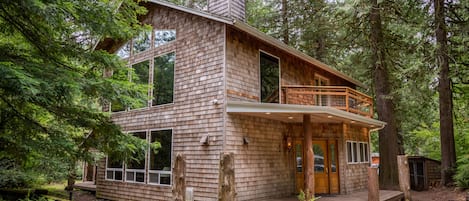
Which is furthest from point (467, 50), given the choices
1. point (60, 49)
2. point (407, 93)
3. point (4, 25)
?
point (4, 25)

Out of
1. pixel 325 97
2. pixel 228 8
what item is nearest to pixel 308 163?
pixel 325 97

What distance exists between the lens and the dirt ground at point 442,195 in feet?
36.1

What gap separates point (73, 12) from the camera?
549cm

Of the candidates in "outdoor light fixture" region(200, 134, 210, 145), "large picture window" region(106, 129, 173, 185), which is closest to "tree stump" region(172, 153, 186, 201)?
"outdoor light fixture" region(200, 134, 210, 145)

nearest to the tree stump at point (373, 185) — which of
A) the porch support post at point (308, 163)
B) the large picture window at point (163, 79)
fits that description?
the porch support post at point (308, 163)

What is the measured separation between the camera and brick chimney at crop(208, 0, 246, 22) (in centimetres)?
1041

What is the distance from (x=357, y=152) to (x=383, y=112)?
88.0 inches

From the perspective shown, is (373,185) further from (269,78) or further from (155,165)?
(155,165)

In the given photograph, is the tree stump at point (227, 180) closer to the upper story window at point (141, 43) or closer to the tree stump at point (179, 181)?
the tree stump at point (179, 181)

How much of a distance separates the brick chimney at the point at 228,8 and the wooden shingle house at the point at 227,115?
0.11 feet

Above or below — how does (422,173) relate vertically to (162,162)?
below

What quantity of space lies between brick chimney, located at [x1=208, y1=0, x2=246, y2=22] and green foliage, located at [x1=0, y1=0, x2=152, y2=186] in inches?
146

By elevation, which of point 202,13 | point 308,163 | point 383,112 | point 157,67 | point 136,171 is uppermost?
point 202,13

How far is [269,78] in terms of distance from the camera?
10.9 metres
